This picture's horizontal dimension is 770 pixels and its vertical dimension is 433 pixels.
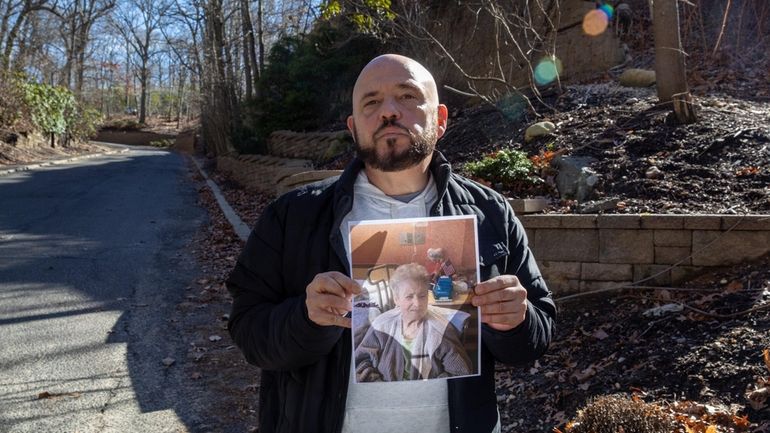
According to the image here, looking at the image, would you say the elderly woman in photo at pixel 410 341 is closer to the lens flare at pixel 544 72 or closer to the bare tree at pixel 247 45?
the lens flare at pixel 544 72

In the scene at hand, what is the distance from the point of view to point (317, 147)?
14562mm

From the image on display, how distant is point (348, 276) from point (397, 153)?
0.39m

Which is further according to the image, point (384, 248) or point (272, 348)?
point (272, 348)

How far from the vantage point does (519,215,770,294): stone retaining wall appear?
4973mm

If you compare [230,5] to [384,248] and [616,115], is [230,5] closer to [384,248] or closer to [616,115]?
[616,115]

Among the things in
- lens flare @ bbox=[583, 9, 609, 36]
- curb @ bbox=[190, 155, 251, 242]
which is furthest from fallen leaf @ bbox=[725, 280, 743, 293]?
lens flare @ bbox=[583, 9, 609, 36]

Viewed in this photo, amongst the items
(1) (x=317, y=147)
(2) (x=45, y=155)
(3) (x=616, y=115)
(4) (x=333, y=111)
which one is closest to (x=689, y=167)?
(3) (x=616, y=115)

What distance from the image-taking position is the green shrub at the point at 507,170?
22.5 feet

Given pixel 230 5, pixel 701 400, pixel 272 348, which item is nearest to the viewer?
pixel 272 348

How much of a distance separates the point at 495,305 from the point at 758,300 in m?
3.16

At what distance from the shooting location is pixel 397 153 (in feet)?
6.55

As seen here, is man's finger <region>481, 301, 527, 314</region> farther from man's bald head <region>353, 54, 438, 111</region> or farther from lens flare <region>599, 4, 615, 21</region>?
lens flare <region>599, 4, 615, 21</region>

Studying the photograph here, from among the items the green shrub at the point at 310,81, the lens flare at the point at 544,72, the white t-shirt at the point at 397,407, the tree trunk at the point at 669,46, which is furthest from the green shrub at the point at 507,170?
the green shrub at the point at 310,81

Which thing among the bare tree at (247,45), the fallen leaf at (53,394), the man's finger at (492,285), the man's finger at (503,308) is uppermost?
the bare tree at (247,45)
